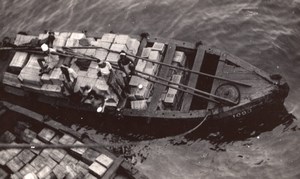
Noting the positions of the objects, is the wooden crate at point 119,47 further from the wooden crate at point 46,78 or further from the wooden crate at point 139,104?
the wooden crate at point 46,78

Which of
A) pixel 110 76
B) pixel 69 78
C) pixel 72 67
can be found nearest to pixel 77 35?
pixel 72 67

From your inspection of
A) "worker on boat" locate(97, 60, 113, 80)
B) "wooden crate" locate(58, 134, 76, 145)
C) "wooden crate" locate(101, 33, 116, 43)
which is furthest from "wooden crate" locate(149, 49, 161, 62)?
"wooden crate" locate(58, 134, 76, 145)

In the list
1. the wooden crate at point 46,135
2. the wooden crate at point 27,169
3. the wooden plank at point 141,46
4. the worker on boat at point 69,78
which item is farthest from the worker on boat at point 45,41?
the wooden crate at point 27,169

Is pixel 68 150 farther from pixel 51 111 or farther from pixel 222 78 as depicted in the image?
pixel 222 78

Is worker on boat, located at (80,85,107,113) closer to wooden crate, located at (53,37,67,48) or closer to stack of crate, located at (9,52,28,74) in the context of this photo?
wooden crate, located at (53,37,67,48)

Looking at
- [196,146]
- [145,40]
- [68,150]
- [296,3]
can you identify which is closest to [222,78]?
[196,146]

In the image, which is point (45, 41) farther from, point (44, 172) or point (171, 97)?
point (171, 97)
